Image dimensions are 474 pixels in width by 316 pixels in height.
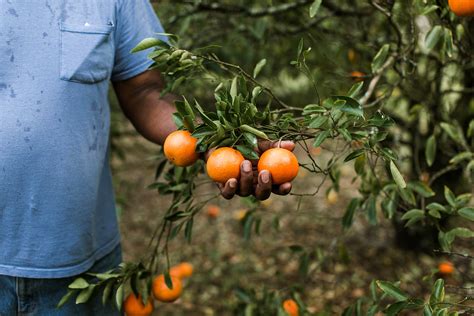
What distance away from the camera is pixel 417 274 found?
335cm

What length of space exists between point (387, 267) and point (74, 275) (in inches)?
98.6

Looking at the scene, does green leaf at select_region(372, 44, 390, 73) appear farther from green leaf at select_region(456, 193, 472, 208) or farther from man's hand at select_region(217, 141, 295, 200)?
man's hand at select_region(217, 141, 295, 200)

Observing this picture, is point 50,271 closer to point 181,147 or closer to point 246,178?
point 181,147

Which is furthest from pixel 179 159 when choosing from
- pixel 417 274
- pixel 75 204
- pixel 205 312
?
pixel 417 274

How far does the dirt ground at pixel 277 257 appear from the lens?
3230 millimetres

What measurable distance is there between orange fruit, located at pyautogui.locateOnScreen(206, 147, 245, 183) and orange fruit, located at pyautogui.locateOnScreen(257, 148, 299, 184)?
56 mm

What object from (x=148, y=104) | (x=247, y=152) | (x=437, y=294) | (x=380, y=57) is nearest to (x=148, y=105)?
(x=148, y=104)

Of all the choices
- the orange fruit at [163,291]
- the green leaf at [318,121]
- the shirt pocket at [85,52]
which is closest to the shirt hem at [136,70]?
the shirt pocket at [85,52]

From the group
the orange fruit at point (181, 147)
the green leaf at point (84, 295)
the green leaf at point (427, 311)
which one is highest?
the orange fruit at point (181, 147)

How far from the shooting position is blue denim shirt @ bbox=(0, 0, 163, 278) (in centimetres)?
131

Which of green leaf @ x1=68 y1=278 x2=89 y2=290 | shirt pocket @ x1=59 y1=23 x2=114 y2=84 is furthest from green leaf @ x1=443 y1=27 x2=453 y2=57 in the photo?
green leaf @ x1=68 y1=278 x2=89 y2=290

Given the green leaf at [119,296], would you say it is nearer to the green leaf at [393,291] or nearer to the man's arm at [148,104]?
the man's arm at [148,104]

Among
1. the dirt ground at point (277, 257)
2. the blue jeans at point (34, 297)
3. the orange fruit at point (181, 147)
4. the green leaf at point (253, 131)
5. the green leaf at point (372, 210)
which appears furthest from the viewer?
the dirt ground at point (277, 257)

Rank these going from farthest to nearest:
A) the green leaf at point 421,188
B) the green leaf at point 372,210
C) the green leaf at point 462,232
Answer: the green leaf at point 372,210
the green leaf at point 421,188
the green leaf at point 462,232
